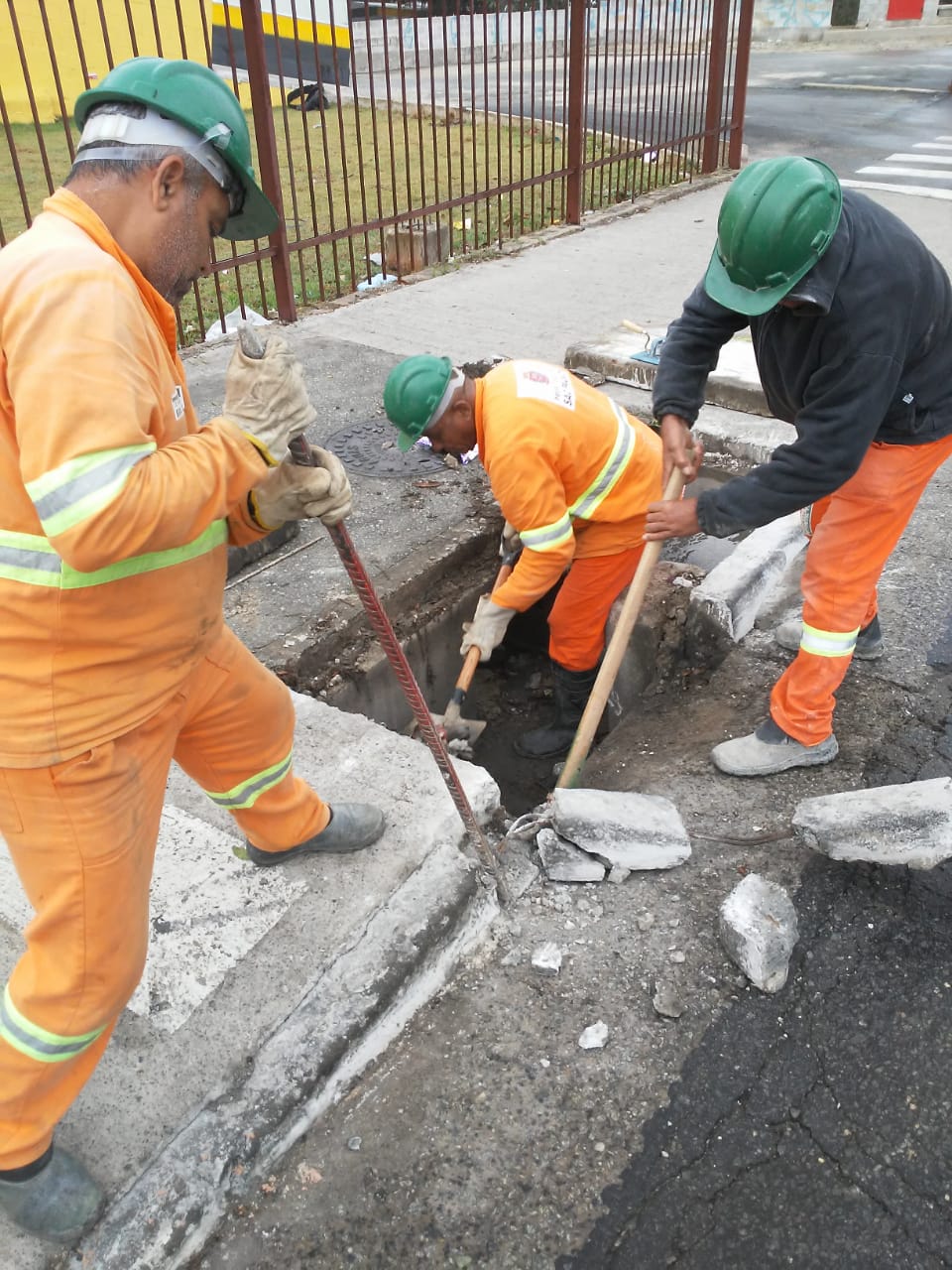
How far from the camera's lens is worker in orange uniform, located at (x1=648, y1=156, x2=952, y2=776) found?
86.7 inches

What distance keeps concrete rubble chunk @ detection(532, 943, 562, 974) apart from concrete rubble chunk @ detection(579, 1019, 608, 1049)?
175 millimetres

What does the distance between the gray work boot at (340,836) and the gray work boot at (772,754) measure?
1.16 metres

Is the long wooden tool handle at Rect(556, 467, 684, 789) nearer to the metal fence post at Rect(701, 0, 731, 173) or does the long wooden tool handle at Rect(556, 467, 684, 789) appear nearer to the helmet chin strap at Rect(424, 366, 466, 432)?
the helmet chin strap at Rect(424, 366, 466, 432)

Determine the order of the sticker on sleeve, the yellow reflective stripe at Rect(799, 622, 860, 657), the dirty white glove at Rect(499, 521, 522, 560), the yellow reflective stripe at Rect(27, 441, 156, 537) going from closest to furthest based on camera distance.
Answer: the yellow reflective stripe at Rect(27, 441, 156, 537) → the yellow reflective stripe at Rect(799, 622, 860, 657) → the sticker on sleeve → the dirty white glove at Rect(499, 521, 522, 560)

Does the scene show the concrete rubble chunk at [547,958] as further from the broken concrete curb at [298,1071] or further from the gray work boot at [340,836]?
the gray work boot at [340,836]

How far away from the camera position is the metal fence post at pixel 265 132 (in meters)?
5.53

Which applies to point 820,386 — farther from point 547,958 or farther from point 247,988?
point 247,988

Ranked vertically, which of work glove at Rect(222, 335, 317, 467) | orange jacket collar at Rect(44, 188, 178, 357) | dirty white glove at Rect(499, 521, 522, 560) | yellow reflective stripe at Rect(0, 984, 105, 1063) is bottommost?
dirty white glove at Rect(499, 521, 522, 560)

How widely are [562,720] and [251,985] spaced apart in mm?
2303

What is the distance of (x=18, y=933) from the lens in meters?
2.28

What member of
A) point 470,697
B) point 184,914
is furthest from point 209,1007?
point 470,697

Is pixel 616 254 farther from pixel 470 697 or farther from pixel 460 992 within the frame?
pixel 460 992

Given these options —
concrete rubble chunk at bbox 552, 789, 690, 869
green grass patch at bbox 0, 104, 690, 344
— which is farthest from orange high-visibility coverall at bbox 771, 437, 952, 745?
green grass patch at bbox 0, 104, 690, 344

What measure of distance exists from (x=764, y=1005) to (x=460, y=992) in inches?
29.2
